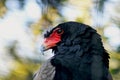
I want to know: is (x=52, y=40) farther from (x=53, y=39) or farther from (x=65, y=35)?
(x=65, y=35)

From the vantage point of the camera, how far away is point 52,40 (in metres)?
4.41

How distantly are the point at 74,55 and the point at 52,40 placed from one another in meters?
0.28

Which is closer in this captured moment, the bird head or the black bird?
the black bird

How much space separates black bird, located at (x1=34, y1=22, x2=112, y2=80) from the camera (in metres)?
4.09

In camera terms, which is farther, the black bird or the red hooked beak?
the red hooked beak

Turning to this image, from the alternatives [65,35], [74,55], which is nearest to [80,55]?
[74,55]

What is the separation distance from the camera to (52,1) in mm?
3686

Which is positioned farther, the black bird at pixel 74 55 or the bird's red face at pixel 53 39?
the bird's red face at pixel 53 39

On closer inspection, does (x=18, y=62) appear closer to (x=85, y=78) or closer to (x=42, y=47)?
(x=42, y=47)

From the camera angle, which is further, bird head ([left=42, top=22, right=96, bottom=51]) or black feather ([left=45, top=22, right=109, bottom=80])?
bird head ([left=42, top=22, right=96, bottom=51])

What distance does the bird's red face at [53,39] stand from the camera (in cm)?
439

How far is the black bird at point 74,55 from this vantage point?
13.4ft

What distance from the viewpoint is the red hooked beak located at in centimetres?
439

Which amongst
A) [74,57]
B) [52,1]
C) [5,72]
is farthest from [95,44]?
[5,72]
